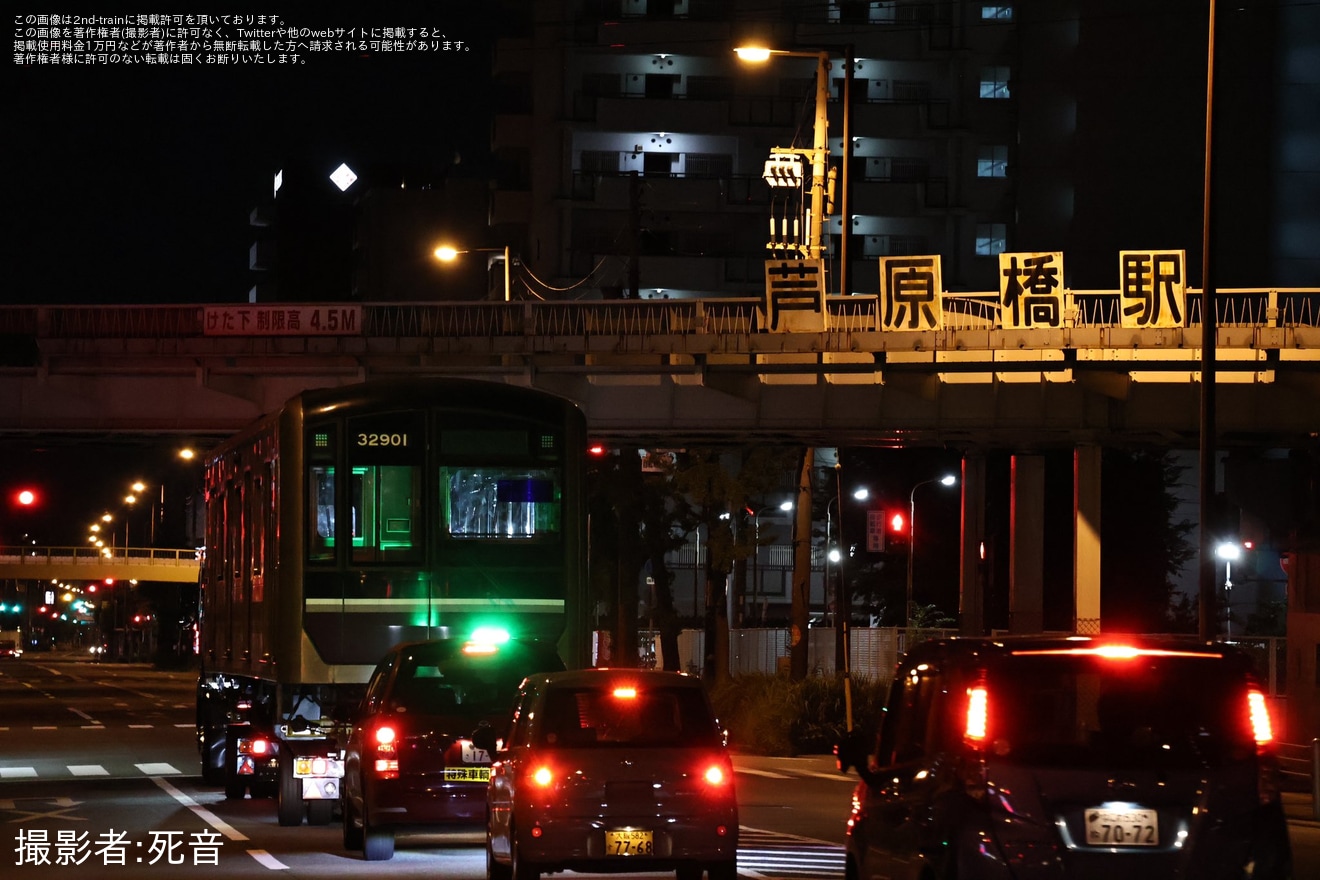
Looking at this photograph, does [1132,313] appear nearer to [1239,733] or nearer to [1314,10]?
[1239,733]

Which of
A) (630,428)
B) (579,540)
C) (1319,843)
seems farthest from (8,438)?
(1319,843)

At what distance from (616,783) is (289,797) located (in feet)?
24.7

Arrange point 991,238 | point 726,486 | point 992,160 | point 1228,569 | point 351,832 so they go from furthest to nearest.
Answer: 1. point 992,160
2. point 991,238
3. point 1228,569
4. point 726,486
5. point 351,832

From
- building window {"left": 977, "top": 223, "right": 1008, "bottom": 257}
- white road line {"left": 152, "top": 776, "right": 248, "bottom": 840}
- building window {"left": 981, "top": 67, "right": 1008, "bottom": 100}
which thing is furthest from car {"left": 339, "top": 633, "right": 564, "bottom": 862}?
building window {"left": 981, "top": 67, "right": 1008, "bottom": 100}

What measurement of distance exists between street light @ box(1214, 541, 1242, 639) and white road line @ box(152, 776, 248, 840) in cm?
5205

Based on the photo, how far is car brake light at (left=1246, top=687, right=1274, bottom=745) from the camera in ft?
31.2

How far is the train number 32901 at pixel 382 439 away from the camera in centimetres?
2184

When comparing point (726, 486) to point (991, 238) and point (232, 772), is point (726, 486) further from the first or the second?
point (991, 238)

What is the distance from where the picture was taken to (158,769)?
3059 cm

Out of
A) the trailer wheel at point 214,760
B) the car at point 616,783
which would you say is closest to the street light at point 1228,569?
the trailer wheel at point 214,760

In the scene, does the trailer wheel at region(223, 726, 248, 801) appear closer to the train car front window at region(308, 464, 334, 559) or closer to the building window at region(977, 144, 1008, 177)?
the train car front window at region(308, 464, 334, 559)

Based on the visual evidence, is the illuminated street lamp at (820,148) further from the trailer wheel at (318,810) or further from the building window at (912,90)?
the building window at (912,90)

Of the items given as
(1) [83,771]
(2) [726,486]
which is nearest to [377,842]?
(1) [83,771]

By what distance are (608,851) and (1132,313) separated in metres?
27.0
